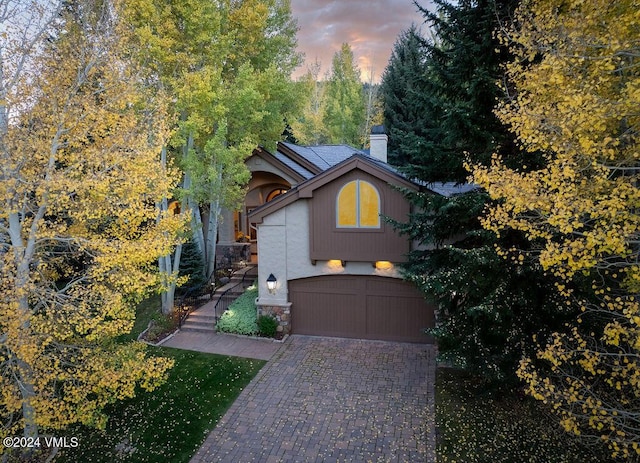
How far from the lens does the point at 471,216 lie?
8656mm

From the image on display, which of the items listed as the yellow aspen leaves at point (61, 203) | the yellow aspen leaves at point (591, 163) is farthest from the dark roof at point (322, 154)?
the yellow aspen leaves at point (591, 163)

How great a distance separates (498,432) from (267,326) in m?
7.64

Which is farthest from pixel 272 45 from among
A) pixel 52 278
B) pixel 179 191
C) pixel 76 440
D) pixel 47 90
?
pixel 76 440

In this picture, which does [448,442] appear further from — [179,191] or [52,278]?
[179,191]

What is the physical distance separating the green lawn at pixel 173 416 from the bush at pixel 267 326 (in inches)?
63.7

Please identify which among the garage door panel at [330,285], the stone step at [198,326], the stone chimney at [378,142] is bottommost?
the stone step at [198,326]

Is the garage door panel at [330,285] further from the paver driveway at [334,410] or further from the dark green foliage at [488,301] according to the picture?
the dark green foliage at [488,301]

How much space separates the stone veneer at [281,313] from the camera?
1308 centimetres

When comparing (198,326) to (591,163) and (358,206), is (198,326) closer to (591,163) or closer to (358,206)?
(358,206)

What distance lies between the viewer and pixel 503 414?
8375 millimetres

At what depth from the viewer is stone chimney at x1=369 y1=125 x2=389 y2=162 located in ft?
55.0

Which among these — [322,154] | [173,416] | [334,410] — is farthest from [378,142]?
[173,416]

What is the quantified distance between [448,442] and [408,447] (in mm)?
848

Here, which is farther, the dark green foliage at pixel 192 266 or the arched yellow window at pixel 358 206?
the dark green foliage at pixel 192 266
